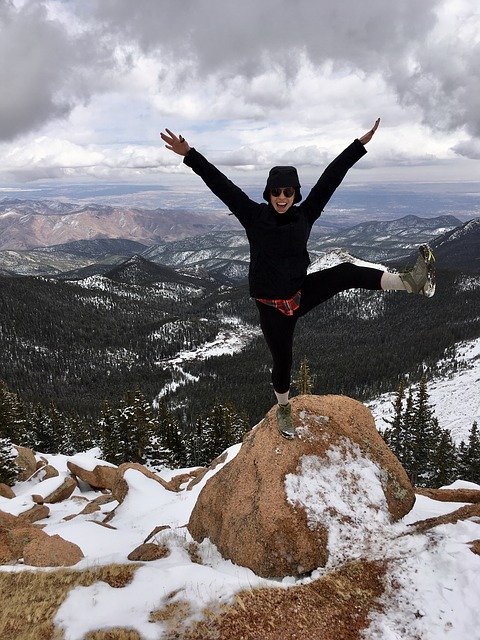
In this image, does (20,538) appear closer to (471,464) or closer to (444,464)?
(444,464)

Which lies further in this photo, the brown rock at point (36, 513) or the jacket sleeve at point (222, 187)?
the brown rock at point (36, 513)

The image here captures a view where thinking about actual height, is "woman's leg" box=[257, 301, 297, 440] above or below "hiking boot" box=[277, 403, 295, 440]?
above

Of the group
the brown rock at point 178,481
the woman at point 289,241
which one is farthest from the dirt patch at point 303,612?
the brown rock at point 178,481

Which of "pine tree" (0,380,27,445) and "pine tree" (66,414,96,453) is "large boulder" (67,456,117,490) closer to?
"pine tree" (0,380,27,445)

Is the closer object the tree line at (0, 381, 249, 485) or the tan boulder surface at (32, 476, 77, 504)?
the tan boulder surface at (32, 476, 77, 504)

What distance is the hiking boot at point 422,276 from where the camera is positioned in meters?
5.63

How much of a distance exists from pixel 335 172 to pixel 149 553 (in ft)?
30.6

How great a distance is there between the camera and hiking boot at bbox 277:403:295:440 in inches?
390

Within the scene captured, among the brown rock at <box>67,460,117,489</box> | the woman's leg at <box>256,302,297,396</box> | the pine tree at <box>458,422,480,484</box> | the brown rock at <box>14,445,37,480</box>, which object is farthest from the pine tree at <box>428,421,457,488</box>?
the woman's leg at <box>256,302,297,396</box>

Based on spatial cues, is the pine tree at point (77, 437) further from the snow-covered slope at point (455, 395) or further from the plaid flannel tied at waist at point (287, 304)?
the snow-covered slope at point (455, 395)

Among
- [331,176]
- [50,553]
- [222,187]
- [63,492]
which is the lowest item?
[63,492]

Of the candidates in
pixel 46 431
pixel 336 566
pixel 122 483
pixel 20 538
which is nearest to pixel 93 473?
pixel 122 483

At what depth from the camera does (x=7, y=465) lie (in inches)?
1425

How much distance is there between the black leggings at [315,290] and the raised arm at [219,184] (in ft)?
4.97
